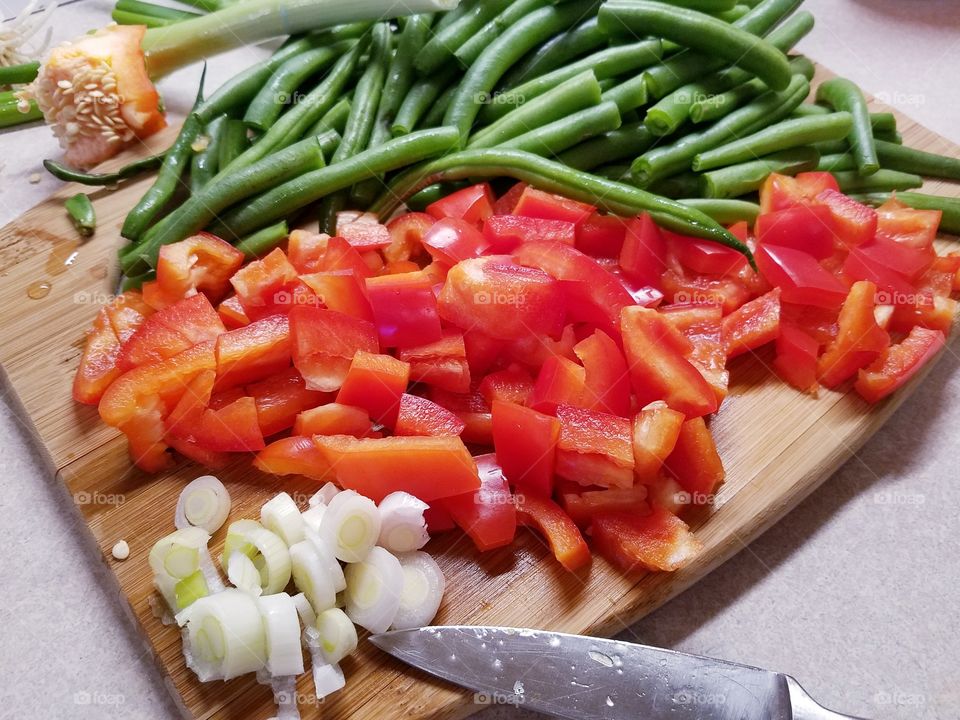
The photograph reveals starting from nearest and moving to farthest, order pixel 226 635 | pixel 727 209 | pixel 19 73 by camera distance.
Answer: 1. pixel 226 635
2. pixel 727 209
3. pixel 19 73

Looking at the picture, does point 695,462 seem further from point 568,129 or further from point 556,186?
point 568,129

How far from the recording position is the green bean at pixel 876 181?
324 cm

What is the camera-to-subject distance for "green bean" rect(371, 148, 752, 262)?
9.42 ft

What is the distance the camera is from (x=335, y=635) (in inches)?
80.6

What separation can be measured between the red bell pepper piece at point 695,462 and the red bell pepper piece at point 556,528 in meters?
0.38

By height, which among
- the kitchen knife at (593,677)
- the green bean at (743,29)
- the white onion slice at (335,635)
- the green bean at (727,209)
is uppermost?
the green bean at (743,29)

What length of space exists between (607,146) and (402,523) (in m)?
1.81

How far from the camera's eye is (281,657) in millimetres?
1990

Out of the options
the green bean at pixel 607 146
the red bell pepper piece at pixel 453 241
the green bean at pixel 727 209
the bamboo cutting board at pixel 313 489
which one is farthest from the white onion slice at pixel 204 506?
the green bean at pixel 727 209

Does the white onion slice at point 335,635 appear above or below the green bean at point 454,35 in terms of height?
below

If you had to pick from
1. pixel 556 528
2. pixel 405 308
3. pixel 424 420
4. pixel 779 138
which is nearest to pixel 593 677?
pixel 556 528

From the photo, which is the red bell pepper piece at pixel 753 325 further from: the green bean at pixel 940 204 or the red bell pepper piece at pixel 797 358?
the green bean at pixel 940 204

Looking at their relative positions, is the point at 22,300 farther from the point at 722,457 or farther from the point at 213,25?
the point at 722,457

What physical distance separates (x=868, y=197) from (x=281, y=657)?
9.15 feet
